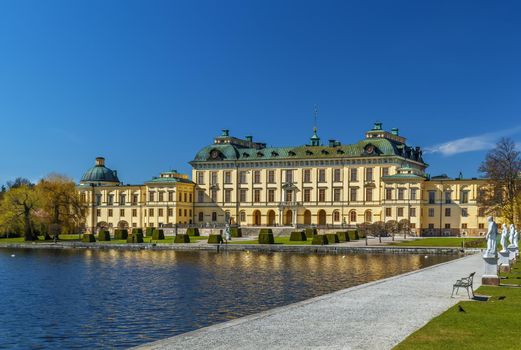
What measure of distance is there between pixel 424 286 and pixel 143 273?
19.7 meters

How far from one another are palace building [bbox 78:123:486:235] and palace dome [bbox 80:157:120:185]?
20cm

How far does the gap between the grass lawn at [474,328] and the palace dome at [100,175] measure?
103752mm

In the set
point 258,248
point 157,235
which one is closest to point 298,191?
point 157,235

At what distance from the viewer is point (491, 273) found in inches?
1122

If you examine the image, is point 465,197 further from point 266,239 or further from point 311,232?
point 266,239

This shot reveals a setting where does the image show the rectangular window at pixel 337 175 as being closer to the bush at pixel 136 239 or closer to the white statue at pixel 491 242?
the bush at pixel 136 239

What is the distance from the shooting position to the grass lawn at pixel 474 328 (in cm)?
1573

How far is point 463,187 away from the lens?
9438 centimetres

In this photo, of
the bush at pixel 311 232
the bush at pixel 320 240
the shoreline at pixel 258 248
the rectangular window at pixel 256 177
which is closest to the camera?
the shoreline at pixel 258 248

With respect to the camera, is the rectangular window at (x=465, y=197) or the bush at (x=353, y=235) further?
the rectangular window at (x=465, y=197)

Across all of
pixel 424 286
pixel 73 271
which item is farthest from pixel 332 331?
pixel 73 271

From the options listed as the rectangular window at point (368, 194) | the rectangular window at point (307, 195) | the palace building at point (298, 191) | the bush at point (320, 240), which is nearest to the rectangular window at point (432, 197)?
the palace building at point (298, 191)

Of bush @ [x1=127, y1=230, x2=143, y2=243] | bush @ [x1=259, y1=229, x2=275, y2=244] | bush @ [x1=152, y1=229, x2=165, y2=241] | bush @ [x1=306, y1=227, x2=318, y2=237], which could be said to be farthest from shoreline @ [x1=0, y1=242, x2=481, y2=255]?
bush @ [x1=306, y1=227, x2=318, y2=237]

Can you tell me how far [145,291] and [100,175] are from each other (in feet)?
299
